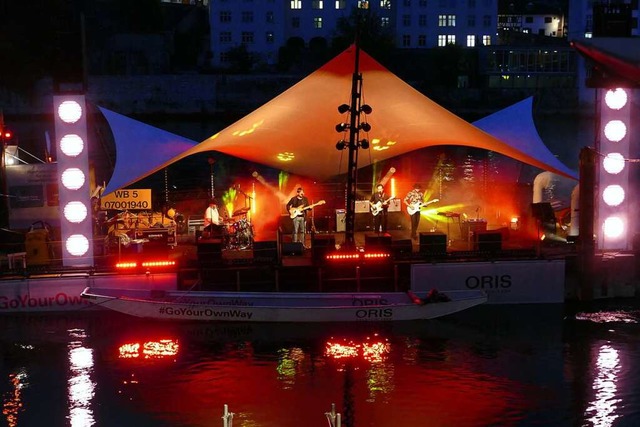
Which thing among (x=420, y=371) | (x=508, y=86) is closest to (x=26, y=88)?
(x=508, y=86)

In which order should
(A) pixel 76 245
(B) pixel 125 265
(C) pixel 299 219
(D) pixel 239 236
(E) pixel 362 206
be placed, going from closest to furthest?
1. (B) pixel 125 265
2. (A) pixel 76 245
3. (C) pixel 299 219
4. (D) pixel 239 236
5. (E) pixel 362 206

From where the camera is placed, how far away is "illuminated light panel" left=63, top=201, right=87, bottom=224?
774 inches

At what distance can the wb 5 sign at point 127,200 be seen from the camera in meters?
23.5

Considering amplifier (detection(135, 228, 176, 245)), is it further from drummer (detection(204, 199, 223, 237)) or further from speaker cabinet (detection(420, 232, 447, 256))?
speaker cabinet (detection(420, 232, 447, 256))

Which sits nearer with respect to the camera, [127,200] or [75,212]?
[75,212]

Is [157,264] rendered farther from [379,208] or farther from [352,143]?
[379,208]

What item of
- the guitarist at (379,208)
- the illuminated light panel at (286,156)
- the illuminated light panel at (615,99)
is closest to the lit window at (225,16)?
the illuminated light panel at (286,156)

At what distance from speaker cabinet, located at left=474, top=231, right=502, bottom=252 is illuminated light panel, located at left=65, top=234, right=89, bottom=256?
28.4ft

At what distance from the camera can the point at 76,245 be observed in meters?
19.6

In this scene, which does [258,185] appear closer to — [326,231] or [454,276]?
[326,231]

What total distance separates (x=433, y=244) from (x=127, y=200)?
28.0 feet

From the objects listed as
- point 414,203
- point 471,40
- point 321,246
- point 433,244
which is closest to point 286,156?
point 414,203

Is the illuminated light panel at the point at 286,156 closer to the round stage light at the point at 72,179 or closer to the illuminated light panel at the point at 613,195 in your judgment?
the round stage light at the point at 72,179

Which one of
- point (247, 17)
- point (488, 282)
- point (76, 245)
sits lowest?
point (488, 282)
